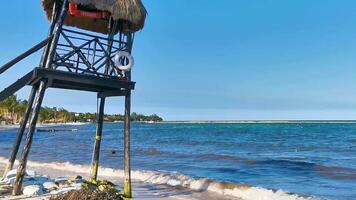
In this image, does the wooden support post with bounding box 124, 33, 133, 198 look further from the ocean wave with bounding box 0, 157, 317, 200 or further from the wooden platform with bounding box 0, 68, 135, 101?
the ocean wave with bounding box 0, 157, 317, 200

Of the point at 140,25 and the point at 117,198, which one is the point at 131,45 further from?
the point at 117,198

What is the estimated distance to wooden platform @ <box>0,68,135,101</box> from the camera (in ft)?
28.8

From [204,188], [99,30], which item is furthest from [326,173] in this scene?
[99,30]

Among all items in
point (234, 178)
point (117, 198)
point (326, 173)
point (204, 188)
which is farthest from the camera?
point (326, 173)

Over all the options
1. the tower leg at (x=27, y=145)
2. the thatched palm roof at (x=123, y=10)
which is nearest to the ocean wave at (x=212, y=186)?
the thatched palm roof at (x=123, y=10)

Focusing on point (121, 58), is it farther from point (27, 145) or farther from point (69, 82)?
point (27, 145)

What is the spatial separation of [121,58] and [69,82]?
1314 millimetres

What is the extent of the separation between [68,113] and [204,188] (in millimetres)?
190983

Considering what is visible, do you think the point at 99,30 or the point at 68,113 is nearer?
the point at 99,30

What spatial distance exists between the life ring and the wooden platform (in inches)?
12.3

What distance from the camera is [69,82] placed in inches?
372

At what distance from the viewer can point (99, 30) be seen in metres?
11.9

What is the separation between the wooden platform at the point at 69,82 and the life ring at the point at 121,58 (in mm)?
312

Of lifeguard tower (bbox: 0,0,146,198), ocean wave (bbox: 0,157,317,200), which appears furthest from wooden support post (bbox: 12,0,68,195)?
ocean wave (bbox: 0,157,317,200)
